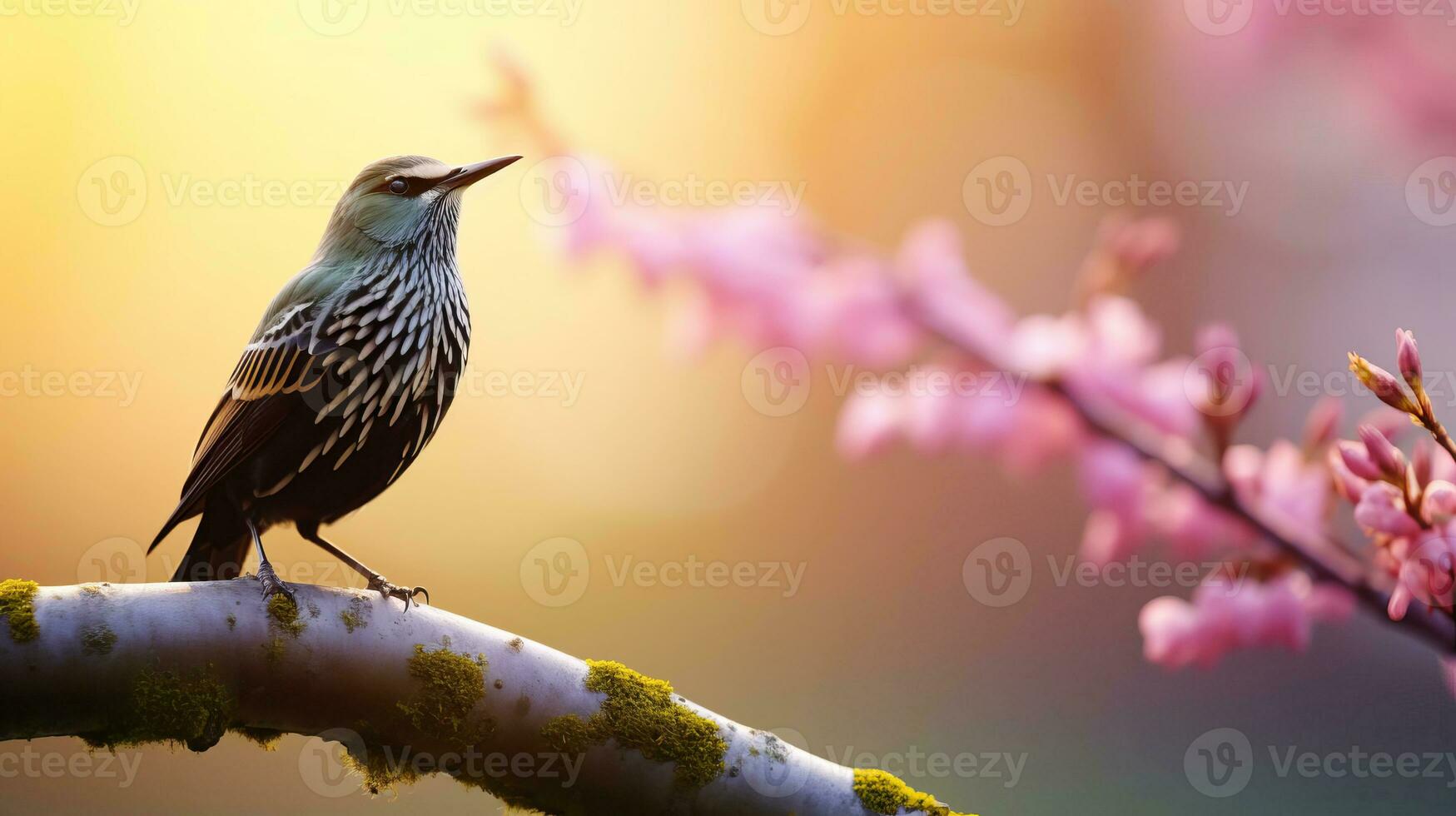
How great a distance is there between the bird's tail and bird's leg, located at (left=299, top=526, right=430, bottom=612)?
0.25ft

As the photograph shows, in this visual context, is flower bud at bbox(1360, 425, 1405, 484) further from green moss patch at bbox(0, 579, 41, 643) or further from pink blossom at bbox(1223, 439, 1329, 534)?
green moss patch at bbox(0, 579, 41, 643)

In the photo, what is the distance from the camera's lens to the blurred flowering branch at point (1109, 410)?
0.90 meters

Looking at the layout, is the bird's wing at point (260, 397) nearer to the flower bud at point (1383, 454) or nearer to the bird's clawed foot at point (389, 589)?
the bird's clawed foot at point (389, 589)

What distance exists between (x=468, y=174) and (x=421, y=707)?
73 cm

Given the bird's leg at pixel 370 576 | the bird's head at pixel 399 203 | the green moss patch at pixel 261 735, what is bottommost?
the green moss patch at pixel 261 735

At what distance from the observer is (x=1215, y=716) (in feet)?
7.27

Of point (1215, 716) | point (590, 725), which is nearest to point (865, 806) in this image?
point (590, 725)

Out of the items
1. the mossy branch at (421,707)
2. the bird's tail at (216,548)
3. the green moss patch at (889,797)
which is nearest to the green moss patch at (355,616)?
the mossy branch at (421,707)

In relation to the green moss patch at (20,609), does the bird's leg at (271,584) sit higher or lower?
higher

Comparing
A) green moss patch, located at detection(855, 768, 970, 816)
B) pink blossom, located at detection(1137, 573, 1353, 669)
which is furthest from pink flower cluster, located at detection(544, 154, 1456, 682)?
green moss patch, located at detection(855, 768, 970, 816)

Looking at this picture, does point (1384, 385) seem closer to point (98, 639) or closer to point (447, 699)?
point (447, 699)

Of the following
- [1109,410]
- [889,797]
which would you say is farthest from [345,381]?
[1109,410]

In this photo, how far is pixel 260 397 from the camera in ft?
3.84

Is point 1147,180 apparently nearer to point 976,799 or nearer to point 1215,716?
point 1215,716
